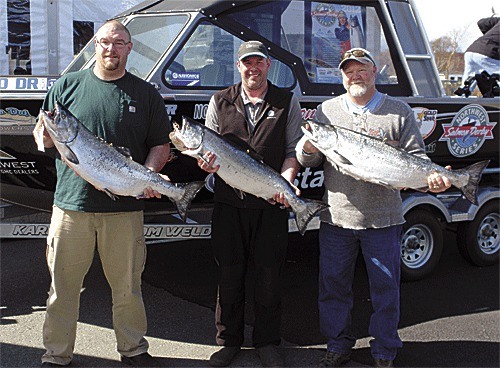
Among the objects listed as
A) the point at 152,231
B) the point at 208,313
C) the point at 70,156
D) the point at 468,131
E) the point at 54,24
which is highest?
the point at 54,24

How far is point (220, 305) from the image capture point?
4402 millimetres

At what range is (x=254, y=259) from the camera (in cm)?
432

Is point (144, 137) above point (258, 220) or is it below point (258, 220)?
above

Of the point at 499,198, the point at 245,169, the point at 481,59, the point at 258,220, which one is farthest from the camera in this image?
the point at 481,59

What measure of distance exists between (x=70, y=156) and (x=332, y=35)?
3.30 meters

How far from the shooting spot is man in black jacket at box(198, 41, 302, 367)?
13.6ft

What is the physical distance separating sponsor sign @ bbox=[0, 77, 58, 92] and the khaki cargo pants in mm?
1550

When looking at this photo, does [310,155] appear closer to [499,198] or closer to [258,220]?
[258,220]

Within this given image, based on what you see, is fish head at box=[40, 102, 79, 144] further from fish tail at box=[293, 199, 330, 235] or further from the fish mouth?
fish tail at box=[293, 199, 330, 235]

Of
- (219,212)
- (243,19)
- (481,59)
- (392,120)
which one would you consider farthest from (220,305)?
(481,59)

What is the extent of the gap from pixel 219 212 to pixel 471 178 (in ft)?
5.18

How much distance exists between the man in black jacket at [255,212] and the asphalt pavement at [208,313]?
0.96 feet

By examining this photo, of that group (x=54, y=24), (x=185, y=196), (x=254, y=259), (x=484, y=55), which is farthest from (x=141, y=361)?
(x=484, y=55)

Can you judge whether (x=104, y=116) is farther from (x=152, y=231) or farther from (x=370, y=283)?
(x=370, y=283)
